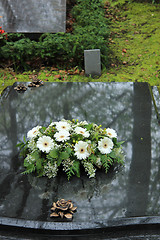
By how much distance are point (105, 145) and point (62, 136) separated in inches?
14.6

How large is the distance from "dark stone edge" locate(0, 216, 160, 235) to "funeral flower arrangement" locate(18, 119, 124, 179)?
1.47 ft

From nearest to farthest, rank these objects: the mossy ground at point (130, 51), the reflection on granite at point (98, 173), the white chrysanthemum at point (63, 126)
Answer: the reflection on granite at point (98, 173) < the white chrysanthemum at point (63, 126) < the mossy ground at point (130, 51)

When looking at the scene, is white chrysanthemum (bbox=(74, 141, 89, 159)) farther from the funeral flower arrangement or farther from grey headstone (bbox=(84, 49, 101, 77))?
grey headstone (bbox=(84, 49, 101, 77))

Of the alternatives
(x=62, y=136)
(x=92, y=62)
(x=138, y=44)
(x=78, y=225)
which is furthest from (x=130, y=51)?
(x=78, y=225)

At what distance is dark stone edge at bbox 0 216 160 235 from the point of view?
2.11 m

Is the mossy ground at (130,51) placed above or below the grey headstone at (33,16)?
below

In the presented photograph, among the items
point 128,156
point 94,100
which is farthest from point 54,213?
A: point 94,100

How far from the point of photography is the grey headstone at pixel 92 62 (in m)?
4.62

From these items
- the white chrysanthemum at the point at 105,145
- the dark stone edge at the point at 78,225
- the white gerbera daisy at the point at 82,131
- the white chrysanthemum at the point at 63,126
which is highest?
the white chrysanthemum at the point at 63,126

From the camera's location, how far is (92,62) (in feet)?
15.6

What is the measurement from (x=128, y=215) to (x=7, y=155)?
1.21 m

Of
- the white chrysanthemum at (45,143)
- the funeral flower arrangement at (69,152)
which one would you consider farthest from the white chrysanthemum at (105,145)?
the white chrysanthemum at (45,143)

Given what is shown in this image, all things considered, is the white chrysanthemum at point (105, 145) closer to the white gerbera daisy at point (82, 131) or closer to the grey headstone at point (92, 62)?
the white gerbera daisy at point (82, 131)

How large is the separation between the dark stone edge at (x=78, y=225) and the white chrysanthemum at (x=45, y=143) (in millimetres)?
601
